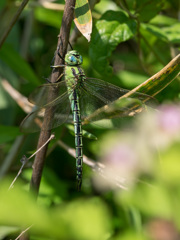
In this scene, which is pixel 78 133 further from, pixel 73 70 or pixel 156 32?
pixel 156 32

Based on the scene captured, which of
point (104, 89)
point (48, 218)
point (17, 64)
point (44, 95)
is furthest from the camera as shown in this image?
point (17, 64)

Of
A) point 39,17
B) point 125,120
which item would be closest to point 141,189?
point 125,120

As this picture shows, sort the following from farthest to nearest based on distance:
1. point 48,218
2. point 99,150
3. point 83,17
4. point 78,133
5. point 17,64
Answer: point 17,64
point 99,150
point 78,133
point 83,17
point 48,218

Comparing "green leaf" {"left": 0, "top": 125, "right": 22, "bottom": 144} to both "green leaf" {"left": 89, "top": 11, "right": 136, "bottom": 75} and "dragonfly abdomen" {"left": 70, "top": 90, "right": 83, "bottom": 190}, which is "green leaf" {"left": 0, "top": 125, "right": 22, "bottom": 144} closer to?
"dragonfly abdomen" {"left": 70, "top": 90, "right": 83, "bottom": 190}

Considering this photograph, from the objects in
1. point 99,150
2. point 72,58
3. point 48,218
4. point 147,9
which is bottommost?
point 99,150

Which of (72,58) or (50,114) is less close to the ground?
(72,58)

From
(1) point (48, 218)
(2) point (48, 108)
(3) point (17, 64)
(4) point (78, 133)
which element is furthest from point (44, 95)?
(1) point (48, 218)

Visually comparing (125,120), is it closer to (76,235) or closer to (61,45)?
(61,45)

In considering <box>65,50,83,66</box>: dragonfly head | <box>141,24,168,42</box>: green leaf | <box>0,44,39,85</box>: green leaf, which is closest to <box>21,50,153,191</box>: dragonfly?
<box>65,50,83,66</box>: dragonfly head
